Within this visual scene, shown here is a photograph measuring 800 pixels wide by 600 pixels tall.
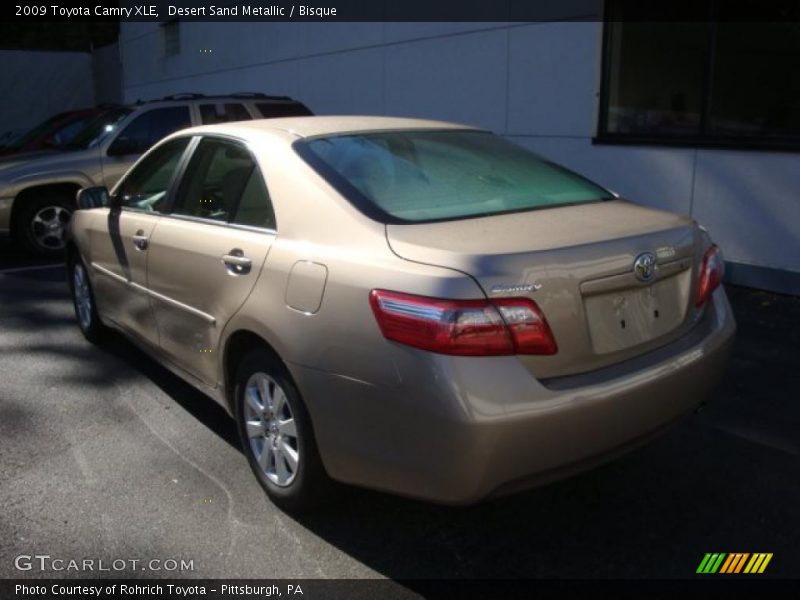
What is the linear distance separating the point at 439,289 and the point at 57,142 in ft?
30.4

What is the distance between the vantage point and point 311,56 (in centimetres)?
1273

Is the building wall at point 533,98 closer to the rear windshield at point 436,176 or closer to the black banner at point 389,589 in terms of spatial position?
the rear windshield at point 436,176

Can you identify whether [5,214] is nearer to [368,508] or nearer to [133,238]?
[133,238]

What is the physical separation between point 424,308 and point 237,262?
112 centimetres

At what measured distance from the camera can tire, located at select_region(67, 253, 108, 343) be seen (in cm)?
561

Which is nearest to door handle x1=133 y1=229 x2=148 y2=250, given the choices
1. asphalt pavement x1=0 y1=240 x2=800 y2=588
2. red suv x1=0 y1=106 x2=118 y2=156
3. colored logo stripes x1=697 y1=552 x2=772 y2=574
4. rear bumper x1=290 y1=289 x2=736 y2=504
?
asphalt pavement x1=0 y1=240 x2=800 y2=588

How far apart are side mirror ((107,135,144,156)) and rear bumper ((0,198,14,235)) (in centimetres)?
118

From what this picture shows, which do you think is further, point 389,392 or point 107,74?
point 107,74

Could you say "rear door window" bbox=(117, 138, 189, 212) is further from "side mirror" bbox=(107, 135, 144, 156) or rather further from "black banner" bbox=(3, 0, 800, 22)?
"black banner" bbox=(3, 0, 800, 22)

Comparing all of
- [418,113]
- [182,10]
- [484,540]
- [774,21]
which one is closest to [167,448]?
[484,540]

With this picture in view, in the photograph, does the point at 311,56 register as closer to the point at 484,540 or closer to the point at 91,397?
the point at 91,397

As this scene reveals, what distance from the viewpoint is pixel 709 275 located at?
3.37 meters

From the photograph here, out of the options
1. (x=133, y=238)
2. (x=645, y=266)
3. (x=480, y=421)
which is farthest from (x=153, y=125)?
(x=480, y=421)

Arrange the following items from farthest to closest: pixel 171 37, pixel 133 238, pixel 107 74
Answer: pixel 107 74 → pixel 171 37 → pixel 133 238
